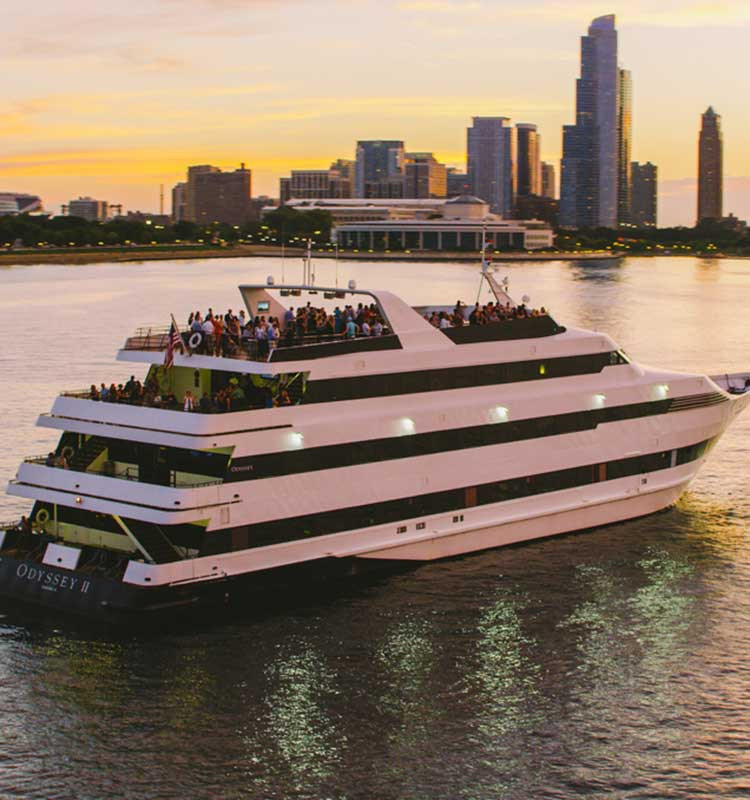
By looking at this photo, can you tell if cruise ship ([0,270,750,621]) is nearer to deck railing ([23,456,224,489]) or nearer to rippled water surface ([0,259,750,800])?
deck railing ([23,456,224,489])

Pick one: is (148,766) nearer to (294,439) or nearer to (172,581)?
(172,581)

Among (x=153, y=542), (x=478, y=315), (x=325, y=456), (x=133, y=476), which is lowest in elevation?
(x=153, y=542)

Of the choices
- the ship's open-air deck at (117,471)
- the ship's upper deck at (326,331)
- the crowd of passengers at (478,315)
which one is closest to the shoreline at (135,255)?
the crowd of passengers at (478,315)

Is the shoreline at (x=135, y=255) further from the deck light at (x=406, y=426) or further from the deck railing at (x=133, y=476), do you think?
the deck railing at (x=133, y=476)

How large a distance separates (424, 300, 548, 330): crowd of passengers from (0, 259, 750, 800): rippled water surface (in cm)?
414

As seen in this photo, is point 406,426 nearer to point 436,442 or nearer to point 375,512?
point 436,442

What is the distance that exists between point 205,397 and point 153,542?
7.71 feet

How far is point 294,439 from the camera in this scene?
68.9 ft

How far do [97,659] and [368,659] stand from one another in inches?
148

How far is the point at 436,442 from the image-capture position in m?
22.9

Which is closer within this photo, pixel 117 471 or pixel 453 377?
pixel 117 471

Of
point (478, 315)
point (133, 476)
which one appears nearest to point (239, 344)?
point (133, 476)

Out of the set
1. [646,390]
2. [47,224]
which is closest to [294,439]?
[646,390]

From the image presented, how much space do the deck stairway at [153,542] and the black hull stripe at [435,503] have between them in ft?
0.59
